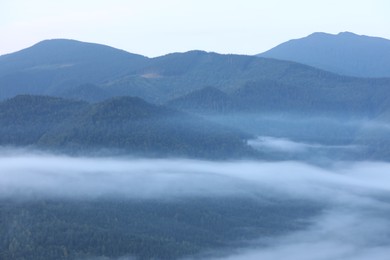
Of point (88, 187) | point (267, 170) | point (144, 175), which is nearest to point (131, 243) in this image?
point (88, 187)

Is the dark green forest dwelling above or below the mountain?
below

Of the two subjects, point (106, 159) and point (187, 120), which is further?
point (187, 120)

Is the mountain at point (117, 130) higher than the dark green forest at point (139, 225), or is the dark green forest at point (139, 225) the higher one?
the mountain at point (117, 130)

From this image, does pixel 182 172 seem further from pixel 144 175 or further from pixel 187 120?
pixel 187 120

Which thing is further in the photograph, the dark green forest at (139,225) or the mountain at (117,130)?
the mountain at (117,130)

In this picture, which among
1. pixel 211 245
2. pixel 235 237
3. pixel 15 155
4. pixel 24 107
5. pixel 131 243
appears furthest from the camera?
pixel 24 107

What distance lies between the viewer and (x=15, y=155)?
13288cm

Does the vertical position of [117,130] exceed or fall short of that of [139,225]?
it exceeds it

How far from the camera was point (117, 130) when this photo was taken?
437 feet

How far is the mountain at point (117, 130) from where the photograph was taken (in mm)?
132000

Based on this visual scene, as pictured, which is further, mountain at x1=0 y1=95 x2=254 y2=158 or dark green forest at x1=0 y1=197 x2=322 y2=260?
mountain at x1=0 y1=95 x2=254 y2=158

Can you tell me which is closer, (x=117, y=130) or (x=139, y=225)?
(x=139, y=225)

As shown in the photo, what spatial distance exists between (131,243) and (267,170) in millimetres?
66419

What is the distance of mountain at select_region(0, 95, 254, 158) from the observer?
433 feet
